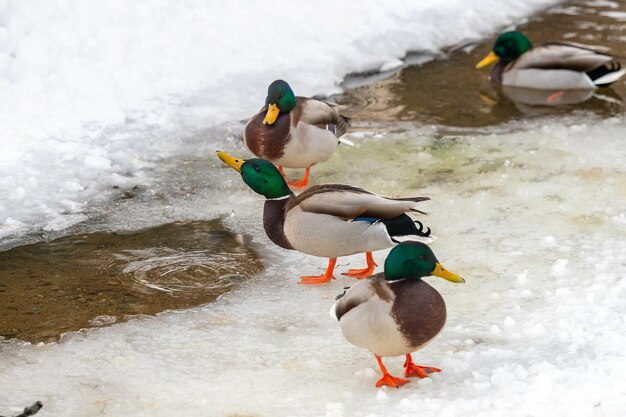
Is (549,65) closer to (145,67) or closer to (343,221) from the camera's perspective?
(145,67)

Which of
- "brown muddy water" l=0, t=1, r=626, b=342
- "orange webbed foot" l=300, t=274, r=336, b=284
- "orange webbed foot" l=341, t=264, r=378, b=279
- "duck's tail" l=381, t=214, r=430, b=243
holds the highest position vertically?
"duck's tail" l=381, t=214, r=430, b=243

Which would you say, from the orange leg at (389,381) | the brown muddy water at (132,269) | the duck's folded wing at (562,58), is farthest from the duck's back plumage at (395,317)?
the duck's folded wing at (562,58)

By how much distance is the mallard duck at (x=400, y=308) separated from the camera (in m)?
4.66

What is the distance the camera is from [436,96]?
9.27m

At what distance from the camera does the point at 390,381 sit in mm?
4852

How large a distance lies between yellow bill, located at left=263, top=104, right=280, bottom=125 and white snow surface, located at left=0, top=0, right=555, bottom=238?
1.02 m

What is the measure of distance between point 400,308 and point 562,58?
5417 millimetres

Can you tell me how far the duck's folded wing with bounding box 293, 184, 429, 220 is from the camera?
18.9 feet

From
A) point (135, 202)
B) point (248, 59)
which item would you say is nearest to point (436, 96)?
point (248, 59)

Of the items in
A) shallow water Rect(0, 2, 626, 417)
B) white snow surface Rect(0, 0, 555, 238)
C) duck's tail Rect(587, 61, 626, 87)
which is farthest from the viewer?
duck's tail Rect(587, 61, 626, 87)

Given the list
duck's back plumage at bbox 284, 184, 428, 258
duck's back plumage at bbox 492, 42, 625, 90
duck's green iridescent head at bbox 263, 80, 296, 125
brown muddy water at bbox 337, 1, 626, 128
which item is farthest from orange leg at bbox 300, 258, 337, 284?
duck's back plumage at bbox 492, 42, 625, 90

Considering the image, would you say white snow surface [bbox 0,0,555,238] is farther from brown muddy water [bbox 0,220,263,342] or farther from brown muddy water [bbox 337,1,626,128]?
brown muddy water [bbox 0,220,263,342]

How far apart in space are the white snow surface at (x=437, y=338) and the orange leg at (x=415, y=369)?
0.14 ft

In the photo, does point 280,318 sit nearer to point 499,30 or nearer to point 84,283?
point 84,283
